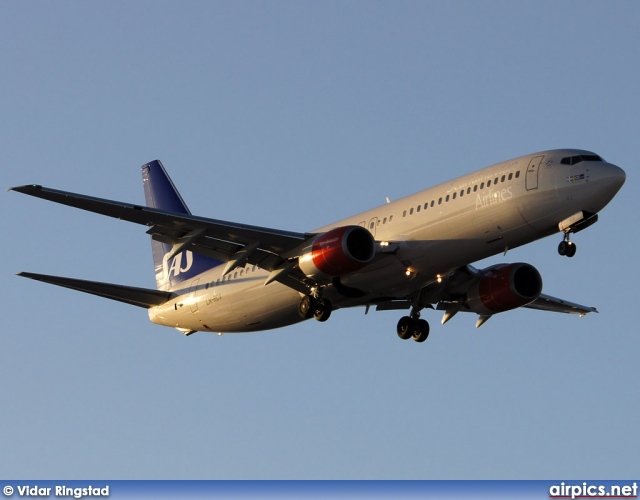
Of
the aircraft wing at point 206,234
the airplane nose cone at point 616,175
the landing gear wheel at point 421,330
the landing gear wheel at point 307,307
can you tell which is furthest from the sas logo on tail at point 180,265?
the airplane nose cone at point 616,175

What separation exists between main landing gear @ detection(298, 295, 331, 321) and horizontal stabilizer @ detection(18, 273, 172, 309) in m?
9.02

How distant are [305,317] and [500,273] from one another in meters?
8.67

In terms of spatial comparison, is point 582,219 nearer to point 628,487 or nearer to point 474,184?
point 474,184

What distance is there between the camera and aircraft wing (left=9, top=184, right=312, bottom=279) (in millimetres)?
45750

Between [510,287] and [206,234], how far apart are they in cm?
1286

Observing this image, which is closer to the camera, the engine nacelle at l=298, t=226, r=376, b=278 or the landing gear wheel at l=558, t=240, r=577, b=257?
the landing gear wheel at l=558, t=240, r=577, b=257

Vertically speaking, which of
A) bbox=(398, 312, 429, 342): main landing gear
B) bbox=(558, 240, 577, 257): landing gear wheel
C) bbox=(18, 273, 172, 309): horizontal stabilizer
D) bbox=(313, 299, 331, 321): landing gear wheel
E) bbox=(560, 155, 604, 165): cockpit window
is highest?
bbox=(18, 273, 172, 309): horizontal stabilizer

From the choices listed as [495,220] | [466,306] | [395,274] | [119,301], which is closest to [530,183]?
[495,220]

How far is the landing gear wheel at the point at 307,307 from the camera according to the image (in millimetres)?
49594

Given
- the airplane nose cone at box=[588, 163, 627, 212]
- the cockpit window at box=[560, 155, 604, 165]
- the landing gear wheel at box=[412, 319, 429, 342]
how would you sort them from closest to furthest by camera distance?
the airplane nose cone at box=[588, 163, 627, 212], the cockpit window at box=[560, 155, 604, 165], the landing gear wheel at box=[412, 319, 429, 342]

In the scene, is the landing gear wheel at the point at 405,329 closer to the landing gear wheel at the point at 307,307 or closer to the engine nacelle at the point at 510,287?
the engine nacelle at the point at 510,287

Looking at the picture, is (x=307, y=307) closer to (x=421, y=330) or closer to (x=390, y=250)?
(x=390, y=250)

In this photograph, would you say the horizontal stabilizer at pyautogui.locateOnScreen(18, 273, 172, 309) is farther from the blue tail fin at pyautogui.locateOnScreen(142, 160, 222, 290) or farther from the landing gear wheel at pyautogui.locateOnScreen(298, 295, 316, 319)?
the landing gear wheel at pyautogui.locateOnScreen(298, 295, 316, 319)

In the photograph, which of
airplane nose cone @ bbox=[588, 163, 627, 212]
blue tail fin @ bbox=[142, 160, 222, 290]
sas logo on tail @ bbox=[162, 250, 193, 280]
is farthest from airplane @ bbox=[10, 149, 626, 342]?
sas logo on tail @ bbox=[162, 250, 193, 280]
